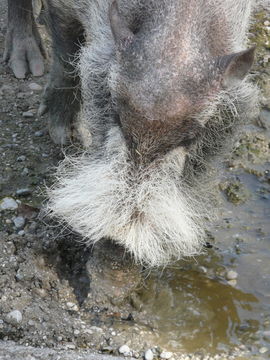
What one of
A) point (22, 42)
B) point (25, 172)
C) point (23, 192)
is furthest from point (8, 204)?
point (22, 42)

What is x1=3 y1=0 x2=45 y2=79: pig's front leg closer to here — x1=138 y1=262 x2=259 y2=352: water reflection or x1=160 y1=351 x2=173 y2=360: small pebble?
x1=138 y1=262 x2=259 y2=352: water reflection

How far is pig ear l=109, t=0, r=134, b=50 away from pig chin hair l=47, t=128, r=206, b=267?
1.00ft

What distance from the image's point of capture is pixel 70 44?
3.65 m

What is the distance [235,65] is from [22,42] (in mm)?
2273

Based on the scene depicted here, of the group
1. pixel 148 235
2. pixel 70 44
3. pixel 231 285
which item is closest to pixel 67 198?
pixel 148 235

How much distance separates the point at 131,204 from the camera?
2.57 m

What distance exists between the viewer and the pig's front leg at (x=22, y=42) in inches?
178

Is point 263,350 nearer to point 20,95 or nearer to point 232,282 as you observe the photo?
point 232,282

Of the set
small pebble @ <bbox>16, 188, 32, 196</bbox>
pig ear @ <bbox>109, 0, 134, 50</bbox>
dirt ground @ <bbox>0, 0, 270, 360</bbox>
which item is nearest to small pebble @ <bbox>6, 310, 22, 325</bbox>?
dirt ground @ <bbox>0, 0, 270, 360</bbox>

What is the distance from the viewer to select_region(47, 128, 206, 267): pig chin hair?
8.46ft

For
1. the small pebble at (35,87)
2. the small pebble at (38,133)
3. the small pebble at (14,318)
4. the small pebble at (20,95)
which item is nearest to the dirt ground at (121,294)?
the small pebble at (14,318)

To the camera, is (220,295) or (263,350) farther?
(220,295)

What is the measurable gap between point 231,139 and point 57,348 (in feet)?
3.25

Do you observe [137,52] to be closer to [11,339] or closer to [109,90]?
[109,90]
